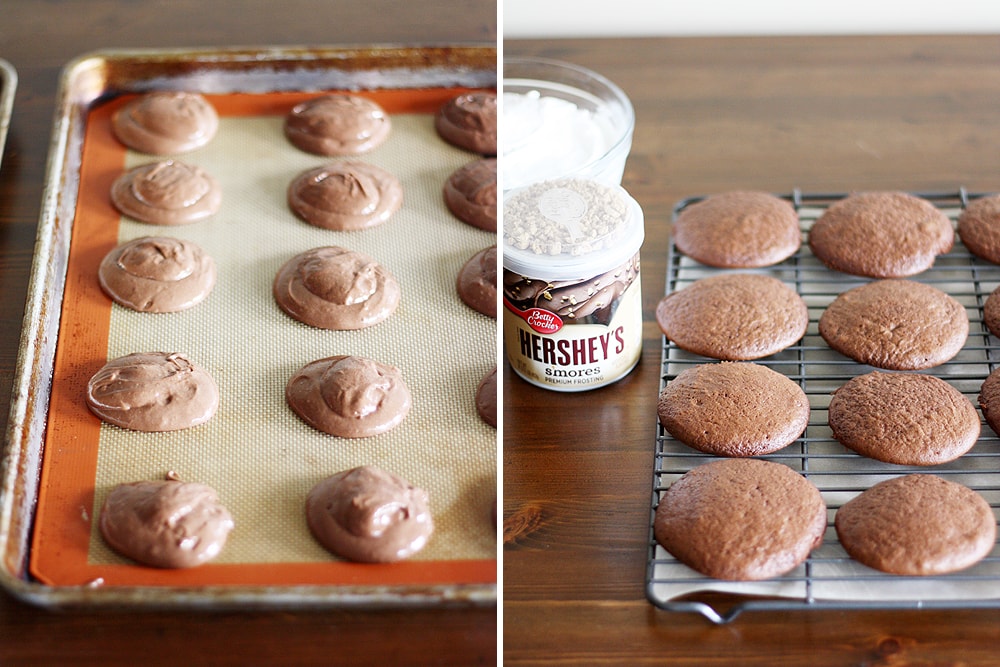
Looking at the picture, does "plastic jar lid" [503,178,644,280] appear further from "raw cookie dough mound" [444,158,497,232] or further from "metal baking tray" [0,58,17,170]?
"metal baking tray" [0,58,17,170]

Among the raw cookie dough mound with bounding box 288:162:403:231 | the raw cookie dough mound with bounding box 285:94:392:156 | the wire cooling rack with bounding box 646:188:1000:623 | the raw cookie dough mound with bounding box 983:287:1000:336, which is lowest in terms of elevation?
the wire cooling rack with bounding box 646:188:1000:623

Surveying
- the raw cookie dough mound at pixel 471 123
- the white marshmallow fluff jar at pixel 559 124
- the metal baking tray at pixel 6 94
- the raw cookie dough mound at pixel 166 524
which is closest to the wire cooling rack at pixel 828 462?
the white marshmallow fluff jar at pixel 559 124

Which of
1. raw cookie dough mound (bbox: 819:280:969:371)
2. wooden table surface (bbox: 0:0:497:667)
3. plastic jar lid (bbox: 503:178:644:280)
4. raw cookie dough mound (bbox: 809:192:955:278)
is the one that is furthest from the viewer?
raw cookie dough mound (bbox: 809:192:955:278)

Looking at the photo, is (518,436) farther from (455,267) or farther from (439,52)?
(439,52)

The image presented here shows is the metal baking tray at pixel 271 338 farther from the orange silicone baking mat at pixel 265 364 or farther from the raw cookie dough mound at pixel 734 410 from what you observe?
the raw cookie dough mound at pixel 734 410

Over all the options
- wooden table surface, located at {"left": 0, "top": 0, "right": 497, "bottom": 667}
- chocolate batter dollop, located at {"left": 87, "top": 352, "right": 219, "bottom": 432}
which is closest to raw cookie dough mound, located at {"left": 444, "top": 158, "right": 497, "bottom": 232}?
wooden table surface, located at {"left": 0, "top": 0, "right": 497, "bottom": 667}

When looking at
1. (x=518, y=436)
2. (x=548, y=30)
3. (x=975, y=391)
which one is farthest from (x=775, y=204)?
(x=548, y=30)

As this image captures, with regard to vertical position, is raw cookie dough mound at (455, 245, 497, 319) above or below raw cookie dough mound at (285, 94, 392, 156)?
below

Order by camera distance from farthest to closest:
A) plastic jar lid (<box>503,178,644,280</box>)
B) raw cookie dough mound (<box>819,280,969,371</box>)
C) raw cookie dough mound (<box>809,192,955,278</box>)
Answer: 1. raw cookie dough mound (<box>809,192,955,278</box>)
2. raw cookie dough mound (<box>819,280,969,371</box>)
3. plastic jar lid (<box>503,178,644,280</box>)
